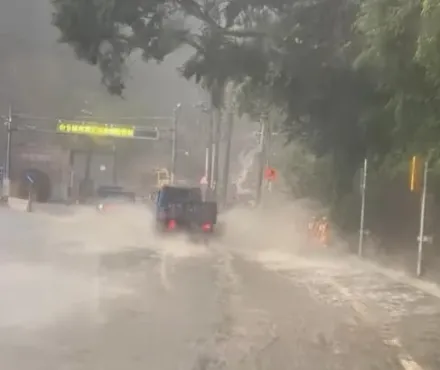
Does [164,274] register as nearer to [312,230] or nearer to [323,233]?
[323,233]

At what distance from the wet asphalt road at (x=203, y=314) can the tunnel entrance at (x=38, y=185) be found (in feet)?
149

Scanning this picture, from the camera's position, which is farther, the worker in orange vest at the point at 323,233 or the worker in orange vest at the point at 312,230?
the worker in orange vest at the point at 312,230

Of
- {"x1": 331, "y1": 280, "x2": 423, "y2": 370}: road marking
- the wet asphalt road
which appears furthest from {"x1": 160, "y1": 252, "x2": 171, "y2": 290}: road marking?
{"x1": 331, "y1": 280, "x2": 423, "y2": 370}: road marking

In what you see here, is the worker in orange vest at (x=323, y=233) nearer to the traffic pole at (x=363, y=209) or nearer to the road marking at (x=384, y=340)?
the traffic pole at (x=363, y=209)

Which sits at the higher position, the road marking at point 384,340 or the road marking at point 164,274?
the road marking at point 384,340

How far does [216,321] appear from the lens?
12883mm

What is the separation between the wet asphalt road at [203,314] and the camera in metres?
10.2

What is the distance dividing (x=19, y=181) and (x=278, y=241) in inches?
1622

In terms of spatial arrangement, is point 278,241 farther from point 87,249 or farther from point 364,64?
point 364,64

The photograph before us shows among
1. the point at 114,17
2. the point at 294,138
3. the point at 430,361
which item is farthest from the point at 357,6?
the point at 430,361

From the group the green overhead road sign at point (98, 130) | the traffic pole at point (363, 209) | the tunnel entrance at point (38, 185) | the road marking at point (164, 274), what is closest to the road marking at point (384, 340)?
the road marking at point (164, 274)

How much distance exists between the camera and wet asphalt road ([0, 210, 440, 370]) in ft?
33.4

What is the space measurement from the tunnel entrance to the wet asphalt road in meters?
45.4

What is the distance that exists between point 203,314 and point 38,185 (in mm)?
58136
